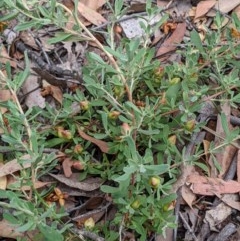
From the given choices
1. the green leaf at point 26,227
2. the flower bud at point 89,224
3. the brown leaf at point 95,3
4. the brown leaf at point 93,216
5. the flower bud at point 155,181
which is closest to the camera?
the green leaf at point 26,227

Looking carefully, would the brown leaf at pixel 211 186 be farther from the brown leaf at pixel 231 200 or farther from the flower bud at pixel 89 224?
the flower bud at pixel 89 224

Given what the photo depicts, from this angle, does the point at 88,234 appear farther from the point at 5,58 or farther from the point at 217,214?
the point at 5,58

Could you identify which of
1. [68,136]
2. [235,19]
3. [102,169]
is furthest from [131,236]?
[235,19]

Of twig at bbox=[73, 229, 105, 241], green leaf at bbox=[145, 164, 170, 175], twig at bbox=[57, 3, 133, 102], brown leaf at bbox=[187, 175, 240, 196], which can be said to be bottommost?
brown leaf at bbox=[187, 175, 240, 196]

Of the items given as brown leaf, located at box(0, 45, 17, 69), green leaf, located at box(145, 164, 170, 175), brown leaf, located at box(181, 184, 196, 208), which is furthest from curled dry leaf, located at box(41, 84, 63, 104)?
green leaf, located at box(145, 164, 170, 175)

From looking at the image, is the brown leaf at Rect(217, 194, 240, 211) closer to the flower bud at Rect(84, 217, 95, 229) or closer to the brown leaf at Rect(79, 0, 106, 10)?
the flower bud at Rect(84, 217, 95, 229)

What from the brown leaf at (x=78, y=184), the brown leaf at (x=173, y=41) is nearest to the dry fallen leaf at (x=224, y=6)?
the brown leaf at (x=173, y=41)

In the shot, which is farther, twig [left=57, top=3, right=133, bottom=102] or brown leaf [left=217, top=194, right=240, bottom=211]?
brown leaf [left=217, top=194, right=240, bottom=211]

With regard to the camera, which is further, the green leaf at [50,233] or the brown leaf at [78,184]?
the brown leaf at [78,184]
